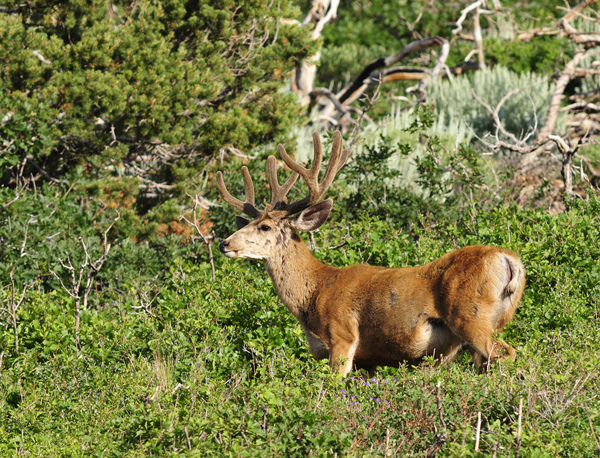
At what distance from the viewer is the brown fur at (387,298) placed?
5277 mm

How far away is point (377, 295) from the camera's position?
18.9 feet

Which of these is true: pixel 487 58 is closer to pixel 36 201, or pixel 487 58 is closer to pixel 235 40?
pixel 235 40

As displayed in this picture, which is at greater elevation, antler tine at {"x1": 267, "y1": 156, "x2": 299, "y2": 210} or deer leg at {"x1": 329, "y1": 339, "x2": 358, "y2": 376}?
antler tine at {"x1": 267, "y1": 156, "x2": 299, "y2": 210}

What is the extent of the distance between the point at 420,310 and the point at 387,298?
0.30 meters

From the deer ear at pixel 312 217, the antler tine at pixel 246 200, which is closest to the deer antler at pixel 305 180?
the antler tine at pixel 246 200

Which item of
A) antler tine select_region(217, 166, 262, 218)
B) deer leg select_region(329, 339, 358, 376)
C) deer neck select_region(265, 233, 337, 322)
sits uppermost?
antler tine select_region(217, 166, 262, 218)

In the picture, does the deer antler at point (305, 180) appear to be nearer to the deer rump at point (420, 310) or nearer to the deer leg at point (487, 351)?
the deer rump at point (420, 310)

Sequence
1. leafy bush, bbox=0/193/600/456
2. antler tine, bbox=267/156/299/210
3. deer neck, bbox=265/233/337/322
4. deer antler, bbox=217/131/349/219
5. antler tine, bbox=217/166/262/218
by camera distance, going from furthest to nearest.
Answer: antler tine, bbox=217/166/262/218, antler tine, bbox=267/156/299/210, deer antler, bbox=217/131/349/219, deer neck, bbox=265/233/337/322, leafy bush, bbox=0/193/600/456

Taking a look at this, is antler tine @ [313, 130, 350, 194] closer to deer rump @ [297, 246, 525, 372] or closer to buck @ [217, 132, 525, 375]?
buck @ [217, 132, 525, 375]

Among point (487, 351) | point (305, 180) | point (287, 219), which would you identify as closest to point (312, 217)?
point (287, 219)

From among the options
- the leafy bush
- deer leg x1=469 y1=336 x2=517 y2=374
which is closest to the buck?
deer leg x1=469 y1=336 x2=517 y2=374

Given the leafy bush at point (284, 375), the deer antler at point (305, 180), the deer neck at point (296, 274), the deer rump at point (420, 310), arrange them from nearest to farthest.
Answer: the leafy bush at point (284, 375)
the deer rump at point (420, 310)
the deer neck at point (296, 274)
the deer antler at point (305, 180)

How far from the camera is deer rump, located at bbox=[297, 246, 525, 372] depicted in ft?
17.3

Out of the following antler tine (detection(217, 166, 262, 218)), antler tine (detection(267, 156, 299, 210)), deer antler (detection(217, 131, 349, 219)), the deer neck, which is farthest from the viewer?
antler tine (detection(217, 166, 262, 218))
